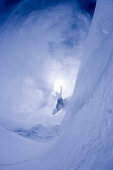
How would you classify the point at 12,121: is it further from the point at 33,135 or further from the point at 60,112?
the point at 60,112

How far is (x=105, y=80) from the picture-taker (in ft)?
11.3

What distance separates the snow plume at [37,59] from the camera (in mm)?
8891

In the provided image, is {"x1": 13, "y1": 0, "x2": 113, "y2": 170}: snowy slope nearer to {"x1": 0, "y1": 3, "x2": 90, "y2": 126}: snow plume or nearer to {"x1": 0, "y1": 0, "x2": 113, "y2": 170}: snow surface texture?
{"x1": 0, "y1": 0, "x2": 113, "y2": 170}: snow surface texture

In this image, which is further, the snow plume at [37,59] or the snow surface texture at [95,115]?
the snow plume at [37,59]

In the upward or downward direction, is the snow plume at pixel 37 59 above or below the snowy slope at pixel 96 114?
above

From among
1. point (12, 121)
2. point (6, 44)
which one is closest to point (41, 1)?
point (6, 44)

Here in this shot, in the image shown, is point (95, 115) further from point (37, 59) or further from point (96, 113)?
point (37, 59)

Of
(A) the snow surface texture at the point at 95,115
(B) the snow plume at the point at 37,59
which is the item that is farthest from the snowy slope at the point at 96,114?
(B) the snow plume at the point at 37,59

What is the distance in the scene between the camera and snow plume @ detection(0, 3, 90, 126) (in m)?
8.89

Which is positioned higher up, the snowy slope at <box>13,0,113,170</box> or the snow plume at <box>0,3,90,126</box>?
the snow plume at <box>0,3,90,126</box>

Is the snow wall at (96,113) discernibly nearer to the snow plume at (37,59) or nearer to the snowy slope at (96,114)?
the snowy slope at (96,114)

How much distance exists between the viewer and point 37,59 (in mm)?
10219

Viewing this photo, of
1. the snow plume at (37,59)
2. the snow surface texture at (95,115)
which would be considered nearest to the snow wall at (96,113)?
the snow surface texture at (95,115)

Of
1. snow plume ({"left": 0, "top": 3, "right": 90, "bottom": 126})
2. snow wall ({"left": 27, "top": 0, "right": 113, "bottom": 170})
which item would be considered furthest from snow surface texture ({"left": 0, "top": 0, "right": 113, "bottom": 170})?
snow plume ({"left": 0, "top": 3, "right": 90, "bottom": 126})
